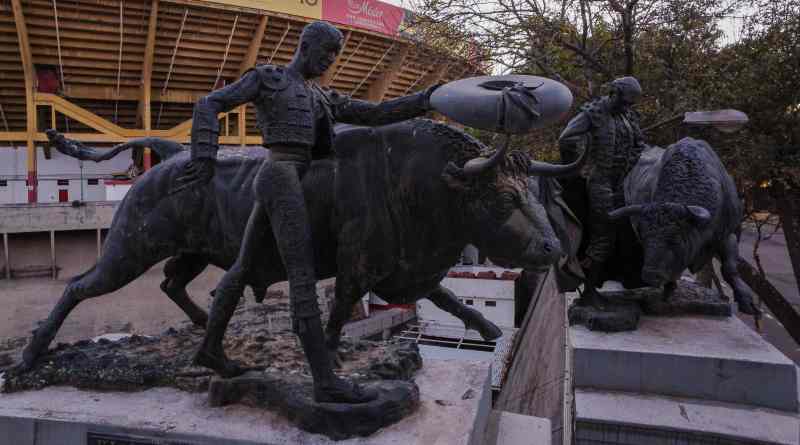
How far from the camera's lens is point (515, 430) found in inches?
134

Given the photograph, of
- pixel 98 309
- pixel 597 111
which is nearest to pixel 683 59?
pixel 597 111

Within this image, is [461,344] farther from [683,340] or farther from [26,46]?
[26,46]

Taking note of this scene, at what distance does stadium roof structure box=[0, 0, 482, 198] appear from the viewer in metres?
16.7

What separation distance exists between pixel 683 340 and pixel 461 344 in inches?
217

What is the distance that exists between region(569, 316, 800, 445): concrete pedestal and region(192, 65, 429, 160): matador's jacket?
2299 mm

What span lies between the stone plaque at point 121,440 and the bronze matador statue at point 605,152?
3400 mm

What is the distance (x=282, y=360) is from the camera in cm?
324

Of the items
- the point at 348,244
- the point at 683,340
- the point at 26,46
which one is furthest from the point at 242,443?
the point at 26,46

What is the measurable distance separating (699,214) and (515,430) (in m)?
1.88

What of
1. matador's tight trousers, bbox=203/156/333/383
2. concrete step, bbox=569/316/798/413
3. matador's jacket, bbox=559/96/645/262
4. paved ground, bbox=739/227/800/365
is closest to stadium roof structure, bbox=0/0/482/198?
paved ground, bbox=739/227/800/365

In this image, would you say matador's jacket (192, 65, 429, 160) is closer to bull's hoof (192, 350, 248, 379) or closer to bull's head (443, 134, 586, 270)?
bull's head (443, 134, 586, 270)

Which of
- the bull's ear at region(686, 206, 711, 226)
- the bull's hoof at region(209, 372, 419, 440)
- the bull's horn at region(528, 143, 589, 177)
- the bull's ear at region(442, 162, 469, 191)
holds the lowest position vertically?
the bull's hoof at region(209, 372, 419, 440)

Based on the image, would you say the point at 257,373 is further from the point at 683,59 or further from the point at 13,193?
the point at 13,193

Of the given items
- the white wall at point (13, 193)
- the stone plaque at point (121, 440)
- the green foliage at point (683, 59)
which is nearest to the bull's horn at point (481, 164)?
the stone plaque at point (121, 440)
